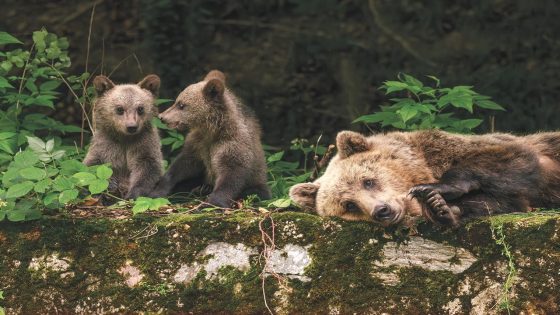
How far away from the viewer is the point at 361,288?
4871mm

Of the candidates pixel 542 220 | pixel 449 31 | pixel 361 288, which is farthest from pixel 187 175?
pixel 449 31

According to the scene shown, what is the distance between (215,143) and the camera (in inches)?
256

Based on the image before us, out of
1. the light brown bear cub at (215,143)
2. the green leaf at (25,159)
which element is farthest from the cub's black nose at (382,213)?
the green leaf at (25,159)

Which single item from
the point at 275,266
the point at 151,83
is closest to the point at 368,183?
the point at 275,266

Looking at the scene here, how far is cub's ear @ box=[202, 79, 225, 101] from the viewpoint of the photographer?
6.52m

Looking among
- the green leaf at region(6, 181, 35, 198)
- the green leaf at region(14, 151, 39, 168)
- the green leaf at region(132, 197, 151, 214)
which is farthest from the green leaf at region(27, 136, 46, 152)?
the green leaf at region(132, 197, 151, 214)

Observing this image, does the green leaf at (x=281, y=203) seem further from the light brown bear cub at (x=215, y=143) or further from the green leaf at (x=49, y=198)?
the green leaf at (x=49, y=198)

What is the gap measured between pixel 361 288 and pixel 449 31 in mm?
6283

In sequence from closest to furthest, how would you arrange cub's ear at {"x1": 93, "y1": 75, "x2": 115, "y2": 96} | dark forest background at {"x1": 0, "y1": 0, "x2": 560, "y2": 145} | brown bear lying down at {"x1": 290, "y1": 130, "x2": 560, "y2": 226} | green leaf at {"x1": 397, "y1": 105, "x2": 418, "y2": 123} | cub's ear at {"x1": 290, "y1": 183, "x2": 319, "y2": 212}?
brown bear lying down at {"x1": 290, "y1": 130, "x2": 560, "y2": 226} < cub's ear at {"x1": 290, "y1": 183, "x2": 319, "y2": 212} < green leaf at {"x1": 397, "y1": 105, "x2": 418, "y2": 123} < cub's ear at {"x1": 93, "y1": 75, "x2": 115, "y2": 96} < dark forest background at {"x1": 0, "y1": 0, "x2": 560, "y2": 145}

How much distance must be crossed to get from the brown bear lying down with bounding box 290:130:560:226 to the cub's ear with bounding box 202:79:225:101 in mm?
1246

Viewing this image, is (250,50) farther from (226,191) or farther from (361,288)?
(361,288)

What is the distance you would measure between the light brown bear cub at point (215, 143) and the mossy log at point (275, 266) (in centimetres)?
117

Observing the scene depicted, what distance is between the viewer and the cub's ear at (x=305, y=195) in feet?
18.1

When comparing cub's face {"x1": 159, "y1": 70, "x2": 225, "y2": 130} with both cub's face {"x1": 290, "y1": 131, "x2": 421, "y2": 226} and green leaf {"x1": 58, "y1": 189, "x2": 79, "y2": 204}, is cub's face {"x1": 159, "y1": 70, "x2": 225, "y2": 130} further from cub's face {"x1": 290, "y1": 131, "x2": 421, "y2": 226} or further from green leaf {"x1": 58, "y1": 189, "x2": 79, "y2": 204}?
green leaf {"x1": 58, "y1": 189, "x2": 79, "y2": 204}
